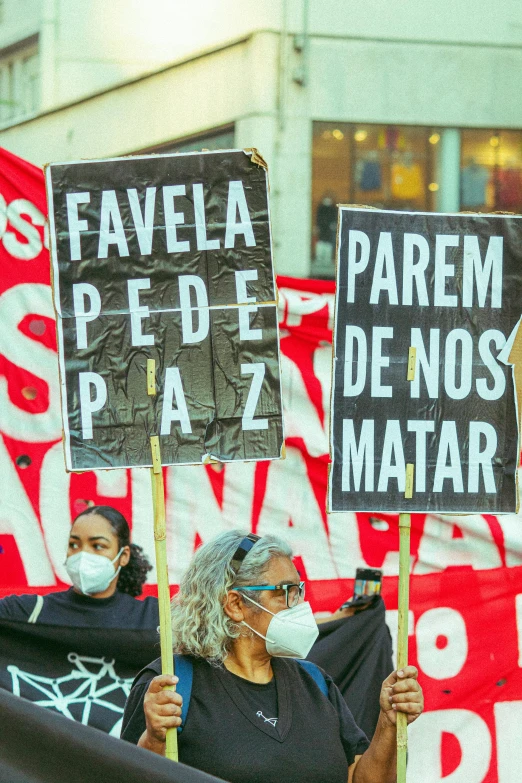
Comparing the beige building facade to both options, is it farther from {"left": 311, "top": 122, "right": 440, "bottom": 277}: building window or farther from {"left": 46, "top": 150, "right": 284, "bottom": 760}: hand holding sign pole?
{"left": 46, "top": 150, "right": 284, "bottom": 760}: hand holding sign pole

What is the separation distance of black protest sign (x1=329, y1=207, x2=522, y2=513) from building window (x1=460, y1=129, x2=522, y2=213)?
375 inches

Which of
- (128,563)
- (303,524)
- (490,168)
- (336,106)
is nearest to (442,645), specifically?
(303,524)

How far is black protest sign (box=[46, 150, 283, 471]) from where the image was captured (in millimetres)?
3211

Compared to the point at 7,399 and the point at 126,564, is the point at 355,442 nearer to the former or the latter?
the point at 126,564

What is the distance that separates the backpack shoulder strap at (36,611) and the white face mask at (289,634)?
5.54 ft

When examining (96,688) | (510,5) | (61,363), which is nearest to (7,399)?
(96,688)

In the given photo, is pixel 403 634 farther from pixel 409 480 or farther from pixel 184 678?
pixel 184 678

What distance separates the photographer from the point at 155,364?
3.22 m

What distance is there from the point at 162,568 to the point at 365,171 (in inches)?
391

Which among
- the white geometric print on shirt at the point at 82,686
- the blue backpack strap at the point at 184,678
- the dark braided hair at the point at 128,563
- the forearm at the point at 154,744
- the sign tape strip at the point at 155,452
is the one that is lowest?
the white geometric print on shirt at the point at 82,686

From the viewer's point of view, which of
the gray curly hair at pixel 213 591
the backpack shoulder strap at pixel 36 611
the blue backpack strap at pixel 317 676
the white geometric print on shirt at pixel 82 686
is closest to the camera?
the gray curly hair at pixel 213 591

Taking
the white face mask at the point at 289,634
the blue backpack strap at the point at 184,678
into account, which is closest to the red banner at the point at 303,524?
the white face mask at the point at 289,634

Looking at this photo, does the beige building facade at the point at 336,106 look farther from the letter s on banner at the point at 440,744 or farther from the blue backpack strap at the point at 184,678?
the blue backpack strap at the point at 184,678

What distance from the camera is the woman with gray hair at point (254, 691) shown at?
108 inches
